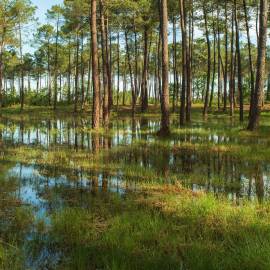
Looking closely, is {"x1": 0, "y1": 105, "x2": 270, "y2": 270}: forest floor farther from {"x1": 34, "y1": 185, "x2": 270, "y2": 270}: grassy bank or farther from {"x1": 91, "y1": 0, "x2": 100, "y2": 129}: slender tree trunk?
{"x1": 91, "y1": 0, "x2": 100, "y2": 129}: slender tree trunk

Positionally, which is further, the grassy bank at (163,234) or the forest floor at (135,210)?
the forest floor at (135,210)

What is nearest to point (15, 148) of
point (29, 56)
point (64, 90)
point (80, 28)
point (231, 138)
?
point (231, 138)

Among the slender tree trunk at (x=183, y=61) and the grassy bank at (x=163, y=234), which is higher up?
the slender tree trunk at (x=183, y=61)

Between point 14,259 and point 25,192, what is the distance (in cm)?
383

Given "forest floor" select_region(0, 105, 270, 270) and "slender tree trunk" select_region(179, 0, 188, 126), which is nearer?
"forest floor" select_region(0, 105, 270, 270)

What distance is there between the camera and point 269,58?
70.3m

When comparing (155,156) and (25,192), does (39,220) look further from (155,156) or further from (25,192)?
(155,156)

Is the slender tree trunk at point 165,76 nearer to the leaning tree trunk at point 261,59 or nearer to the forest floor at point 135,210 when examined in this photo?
the leaning tree trunk at point 261,59

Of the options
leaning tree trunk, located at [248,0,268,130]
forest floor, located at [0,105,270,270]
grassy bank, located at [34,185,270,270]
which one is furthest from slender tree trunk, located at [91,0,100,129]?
grassy bank, located at [34,185,270,270]

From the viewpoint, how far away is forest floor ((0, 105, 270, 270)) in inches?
200

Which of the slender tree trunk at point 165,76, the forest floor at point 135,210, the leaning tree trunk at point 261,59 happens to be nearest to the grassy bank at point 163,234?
the forest floor at point 135,210

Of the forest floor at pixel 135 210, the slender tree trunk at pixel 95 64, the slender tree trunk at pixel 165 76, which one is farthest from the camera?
the slender tree trunk at pixel 95 64

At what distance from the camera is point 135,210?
712 centimetres

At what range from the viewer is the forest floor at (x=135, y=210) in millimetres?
5086
